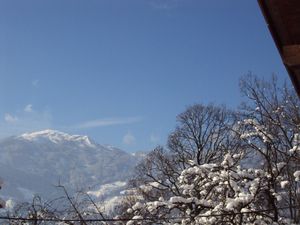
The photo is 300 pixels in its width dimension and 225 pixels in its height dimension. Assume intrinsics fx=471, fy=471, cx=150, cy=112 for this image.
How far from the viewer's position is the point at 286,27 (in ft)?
13.6

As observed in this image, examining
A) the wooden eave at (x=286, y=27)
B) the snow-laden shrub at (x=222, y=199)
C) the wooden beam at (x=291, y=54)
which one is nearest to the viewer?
the wooden eave at (x=286, y=27)

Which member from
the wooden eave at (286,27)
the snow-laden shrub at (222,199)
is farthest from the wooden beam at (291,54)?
the snow-laden shrub at (222,199)

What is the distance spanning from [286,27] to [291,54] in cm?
29

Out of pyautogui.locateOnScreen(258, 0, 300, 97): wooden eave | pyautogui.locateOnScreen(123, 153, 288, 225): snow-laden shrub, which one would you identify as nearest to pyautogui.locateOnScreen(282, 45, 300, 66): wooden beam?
pyautogui.locateOnScreen(258, 0, 300, 97): wooden eave

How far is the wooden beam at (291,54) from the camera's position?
430cm

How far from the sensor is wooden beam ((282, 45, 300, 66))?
14.1ft

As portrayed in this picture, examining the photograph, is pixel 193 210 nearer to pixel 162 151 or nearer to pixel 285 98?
pixel 285 98

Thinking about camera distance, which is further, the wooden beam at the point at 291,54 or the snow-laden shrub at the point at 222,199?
the snow-laden shrub at the point at 222,199

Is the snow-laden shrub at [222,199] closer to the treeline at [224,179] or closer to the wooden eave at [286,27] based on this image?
the treeline at [224,179]

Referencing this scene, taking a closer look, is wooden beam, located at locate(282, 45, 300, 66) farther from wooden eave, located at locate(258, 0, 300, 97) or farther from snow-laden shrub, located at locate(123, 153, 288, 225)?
snow-laden shrub, located at locate(123, 153, 288, 225)

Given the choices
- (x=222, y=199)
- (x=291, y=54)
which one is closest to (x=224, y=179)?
(x=222, y=199)

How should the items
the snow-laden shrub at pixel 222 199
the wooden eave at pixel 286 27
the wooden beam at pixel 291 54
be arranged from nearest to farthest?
the wooden eave at pixel 286 27 < the wooden beam at pixel 291 54 < the snow-laden shrub at pixel 222 199

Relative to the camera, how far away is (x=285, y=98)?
2205 centimetres

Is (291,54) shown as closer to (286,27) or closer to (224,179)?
(286,27)
